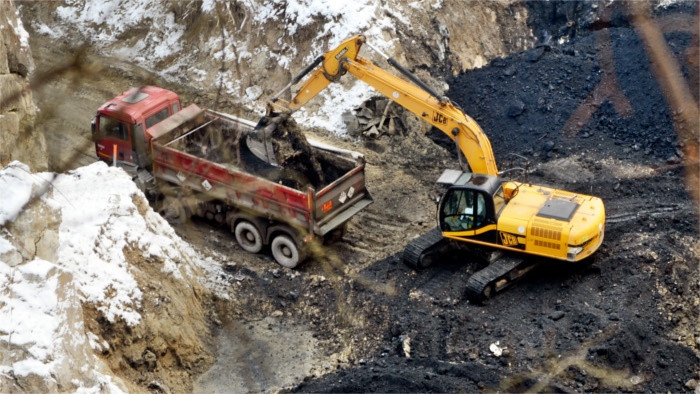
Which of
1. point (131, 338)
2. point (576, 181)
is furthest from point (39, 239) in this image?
point (576, 181)

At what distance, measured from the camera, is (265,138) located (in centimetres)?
1314

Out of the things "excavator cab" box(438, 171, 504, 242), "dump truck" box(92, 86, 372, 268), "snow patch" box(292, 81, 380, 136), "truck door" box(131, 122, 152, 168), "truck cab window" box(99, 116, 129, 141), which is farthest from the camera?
"snow patch" box(292, 81, 380, 136)

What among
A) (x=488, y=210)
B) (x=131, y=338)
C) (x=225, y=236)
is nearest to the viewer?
(x=131, y=338)

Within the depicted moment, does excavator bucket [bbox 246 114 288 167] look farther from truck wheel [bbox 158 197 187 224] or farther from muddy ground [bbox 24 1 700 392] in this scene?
truck wheel [bbox 158 197 187 224]

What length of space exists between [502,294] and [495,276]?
61cm

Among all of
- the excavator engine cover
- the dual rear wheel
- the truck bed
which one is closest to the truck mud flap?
the truck bed

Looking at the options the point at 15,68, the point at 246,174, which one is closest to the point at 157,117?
the point at 246,174

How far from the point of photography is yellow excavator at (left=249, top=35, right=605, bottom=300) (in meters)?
11.0

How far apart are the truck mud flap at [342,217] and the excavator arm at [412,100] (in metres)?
2.04

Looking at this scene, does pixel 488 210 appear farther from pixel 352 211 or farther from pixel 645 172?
pixel 645 172

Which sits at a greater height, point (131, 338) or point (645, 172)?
point (645, 172)

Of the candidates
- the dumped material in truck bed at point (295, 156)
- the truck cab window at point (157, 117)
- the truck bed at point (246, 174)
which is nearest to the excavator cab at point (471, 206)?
the truck bed at point (246, 174)

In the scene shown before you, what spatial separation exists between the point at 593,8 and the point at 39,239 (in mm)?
19041

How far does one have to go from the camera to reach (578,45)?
60.5ft
